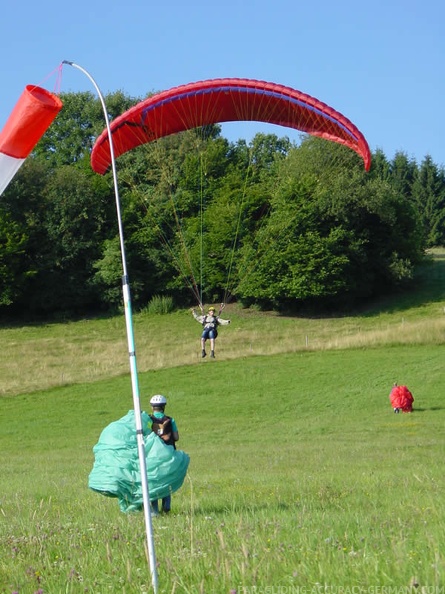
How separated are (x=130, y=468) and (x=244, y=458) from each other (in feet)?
30.1

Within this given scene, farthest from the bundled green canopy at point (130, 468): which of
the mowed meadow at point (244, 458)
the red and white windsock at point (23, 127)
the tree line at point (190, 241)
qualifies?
the tree line at point (190, 241)

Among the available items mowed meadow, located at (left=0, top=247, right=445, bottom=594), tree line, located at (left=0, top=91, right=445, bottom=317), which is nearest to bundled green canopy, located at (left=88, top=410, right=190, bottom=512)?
mowed meadow, located at (left=0, top=247, right=445, bottom=594)

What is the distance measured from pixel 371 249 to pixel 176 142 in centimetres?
1883

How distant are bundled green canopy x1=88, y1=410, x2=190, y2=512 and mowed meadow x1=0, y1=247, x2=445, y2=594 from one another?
0.33 metres

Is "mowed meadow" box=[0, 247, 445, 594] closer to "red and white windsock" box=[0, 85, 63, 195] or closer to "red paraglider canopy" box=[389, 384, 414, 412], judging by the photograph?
"red paraglider canopy" box=[389, 384, 414, 412]

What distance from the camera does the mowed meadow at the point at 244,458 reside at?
15.9 feet

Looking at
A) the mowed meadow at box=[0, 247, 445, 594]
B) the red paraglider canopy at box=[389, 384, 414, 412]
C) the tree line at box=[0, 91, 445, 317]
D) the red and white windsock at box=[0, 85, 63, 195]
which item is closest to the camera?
the mowed meadow at box=[0, 247, 445, 594]

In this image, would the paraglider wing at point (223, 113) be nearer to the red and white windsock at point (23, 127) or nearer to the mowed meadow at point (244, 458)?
the mowed meadow at point (244, 458)

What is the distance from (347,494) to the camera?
31.3 ft

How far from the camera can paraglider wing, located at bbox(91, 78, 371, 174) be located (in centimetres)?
1675

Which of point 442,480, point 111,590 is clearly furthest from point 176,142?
point 111,590

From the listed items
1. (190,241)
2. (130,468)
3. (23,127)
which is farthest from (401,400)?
(190,241)

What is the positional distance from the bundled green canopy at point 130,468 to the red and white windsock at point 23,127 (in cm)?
312

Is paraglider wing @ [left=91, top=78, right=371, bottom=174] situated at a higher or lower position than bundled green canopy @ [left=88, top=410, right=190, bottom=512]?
higher
